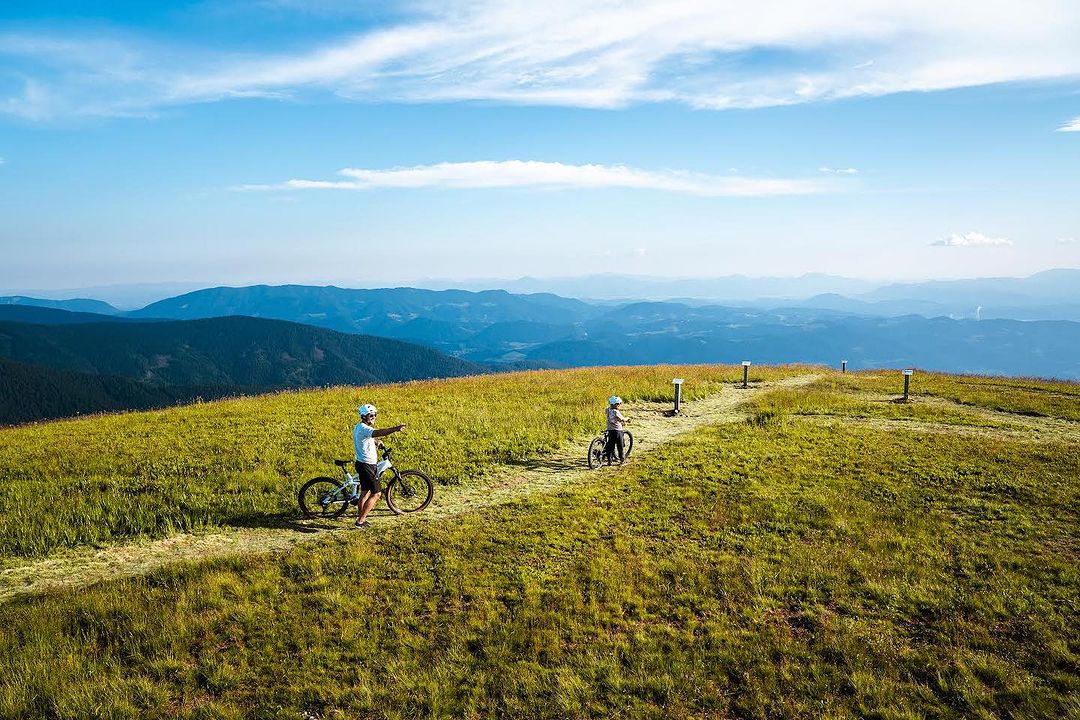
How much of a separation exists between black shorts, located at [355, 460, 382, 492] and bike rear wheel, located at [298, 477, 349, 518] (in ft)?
3.57

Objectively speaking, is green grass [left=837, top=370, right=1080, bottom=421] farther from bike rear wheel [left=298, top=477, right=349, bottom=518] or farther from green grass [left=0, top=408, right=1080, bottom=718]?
bike rear wheel [left=298, top=477, right=349, bottom=518]

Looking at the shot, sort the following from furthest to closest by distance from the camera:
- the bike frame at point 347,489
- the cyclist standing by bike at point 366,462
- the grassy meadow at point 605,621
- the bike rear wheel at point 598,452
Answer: the bike rear wheel at point 598,452 < the bike frame at point 347,489 < the cyclist standing by bike at point 366,462 < the grassy meadow at point 605,621

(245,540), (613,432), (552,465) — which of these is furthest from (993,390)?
(245,540)

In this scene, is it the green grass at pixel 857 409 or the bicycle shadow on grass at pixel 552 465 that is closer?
the bicycle shadow on grass at pixel 552 465

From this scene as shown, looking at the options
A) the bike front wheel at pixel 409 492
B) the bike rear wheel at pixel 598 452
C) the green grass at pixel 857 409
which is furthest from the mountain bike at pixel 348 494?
the green grass at pixel 857 409

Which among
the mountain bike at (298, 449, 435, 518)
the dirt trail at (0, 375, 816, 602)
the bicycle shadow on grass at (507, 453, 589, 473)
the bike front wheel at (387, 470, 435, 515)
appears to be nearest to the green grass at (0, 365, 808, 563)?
the bicycle shadow on grass at (507, 453, 589, 473)

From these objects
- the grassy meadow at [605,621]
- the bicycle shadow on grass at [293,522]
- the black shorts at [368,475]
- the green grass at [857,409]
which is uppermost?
the black shorts at [368,475]

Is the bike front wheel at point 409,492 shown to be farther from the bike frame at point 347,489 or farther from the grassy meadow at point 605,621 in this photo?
the grassy meadow at point 605,621

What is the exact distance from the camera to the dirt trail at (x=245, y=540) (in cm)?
1134

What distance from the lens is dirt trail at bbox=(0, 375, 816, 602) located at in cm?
1134

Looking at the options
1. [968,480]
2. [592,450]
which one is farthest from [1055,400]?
[592,450]

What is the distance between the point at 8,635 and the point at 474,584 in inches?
315

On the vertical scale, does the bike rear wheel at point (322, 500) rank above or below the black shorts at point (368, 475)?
below

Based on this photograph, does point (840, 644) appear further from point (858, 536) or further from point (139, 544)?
point (139, 544)
